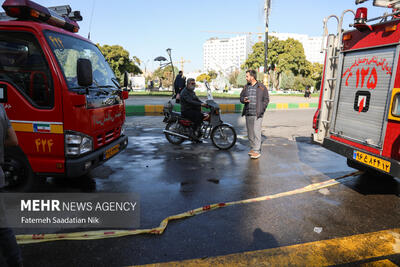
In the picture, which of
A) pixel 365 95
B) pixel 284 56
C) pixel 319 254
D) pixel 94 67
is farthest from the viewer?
pixel 284 56

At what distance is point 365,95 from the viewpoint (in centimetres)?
416

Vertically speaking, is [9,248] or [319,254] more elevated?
[9,248]

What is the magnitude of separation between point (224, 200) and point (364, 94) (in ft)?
8.18

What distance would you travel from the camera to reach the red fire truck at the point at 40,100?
3658 millimetres

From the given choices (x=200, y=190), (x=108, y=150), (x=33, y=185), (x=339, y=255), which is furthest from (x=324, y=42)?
(x=33, y=185)

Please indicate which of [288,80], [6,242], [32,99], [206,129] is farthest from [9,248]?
[288,80]

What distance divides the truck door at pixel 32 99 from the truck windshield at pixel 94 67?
0.70 feet

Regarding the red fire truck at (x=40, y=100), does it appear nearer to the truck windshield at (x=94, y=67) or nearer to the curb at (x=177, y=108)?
the truck windshield at (x=94, y=67)

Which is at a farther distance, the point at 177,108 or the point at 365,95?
the point at 177,108

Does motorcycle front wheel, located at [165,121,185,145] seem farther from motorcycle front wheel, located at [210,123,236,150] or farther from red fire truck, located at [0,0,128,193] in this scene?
red fire truck, located at [0,0,128,193]

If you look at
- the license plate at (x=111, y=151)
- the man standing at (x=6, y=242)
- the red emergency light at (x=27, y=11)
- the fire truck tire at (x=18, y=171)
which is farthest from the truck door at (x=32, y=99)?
the man standing at (x=6, y=242)

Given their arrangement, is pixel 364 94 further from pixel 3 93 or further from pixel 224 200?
pixel 3 93

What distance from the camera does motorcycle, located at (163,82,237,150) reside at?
7.44 metres

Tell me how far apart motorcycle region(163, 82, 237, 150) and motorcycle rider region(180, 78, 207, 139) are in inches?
4.8
